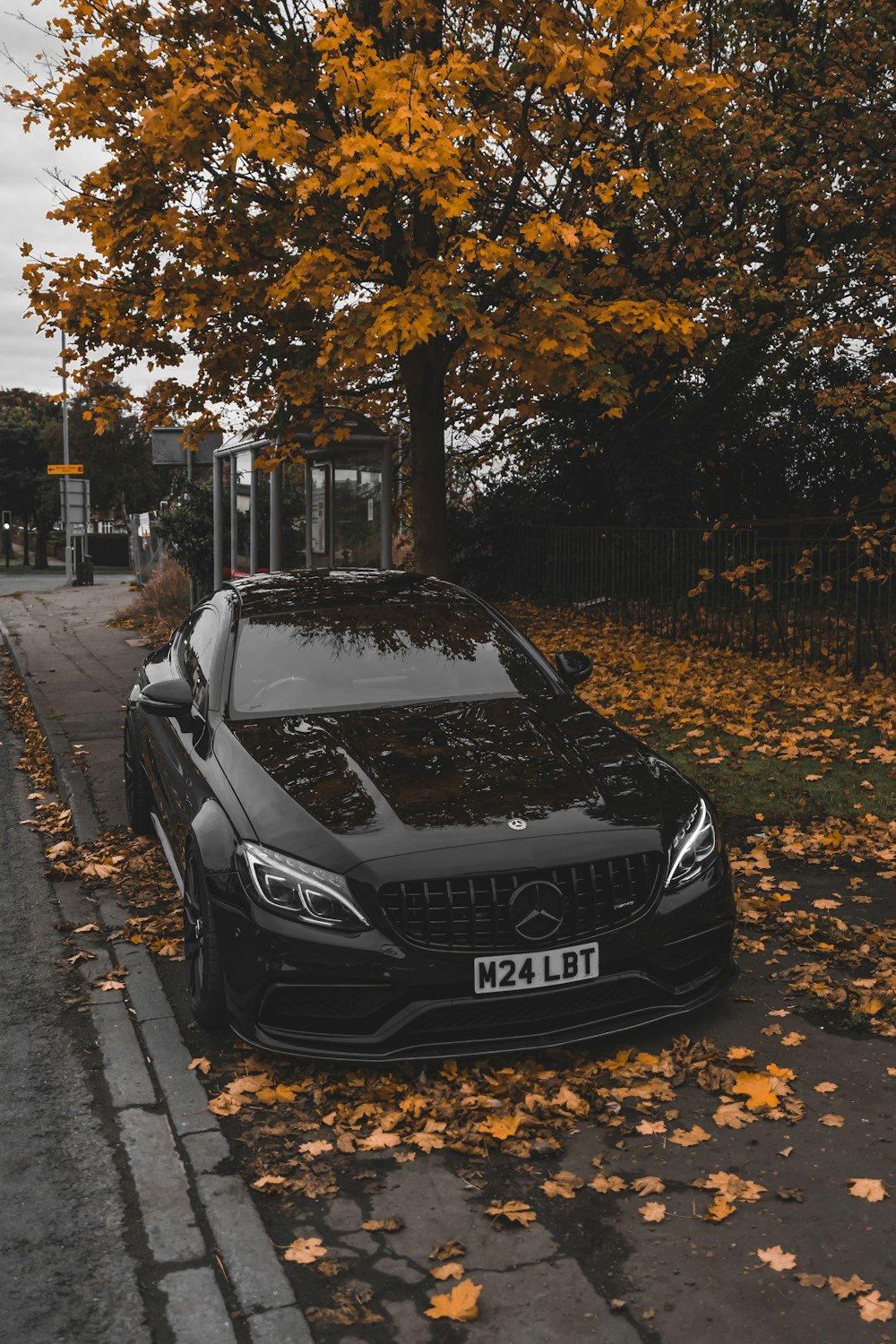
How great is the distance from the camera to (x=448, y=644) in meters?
5.90

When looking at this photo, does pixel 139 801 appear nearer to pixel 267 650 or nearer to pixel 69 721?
pixel 267 650

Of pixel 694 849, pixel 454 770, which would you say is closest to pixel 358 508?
pixel 454 770

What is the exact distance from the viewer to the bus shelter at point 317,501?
1584 cm

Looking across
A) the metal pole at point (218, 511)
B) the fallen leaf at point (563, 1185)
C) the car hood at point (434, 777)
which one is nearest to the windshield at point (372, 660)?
the car hood at point (434, 777)

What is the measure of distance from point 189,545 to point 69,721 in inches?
369

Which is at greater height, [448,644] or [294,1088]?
[448,644]

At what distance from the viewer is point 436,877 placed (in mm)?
4105

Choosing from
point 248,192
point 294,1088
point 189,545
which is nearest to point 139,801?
point 294,1088

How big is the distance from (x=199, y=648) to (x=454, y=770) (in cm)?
216

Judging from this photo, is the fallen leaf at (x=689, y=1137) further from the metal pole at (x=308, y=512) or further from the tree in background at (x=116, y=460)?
the tree in background at (x=116, y=460)

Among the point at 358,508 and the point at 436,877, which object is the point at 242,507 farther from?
the point at 436,877

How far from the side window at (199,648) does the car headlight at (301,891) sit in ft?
5.36

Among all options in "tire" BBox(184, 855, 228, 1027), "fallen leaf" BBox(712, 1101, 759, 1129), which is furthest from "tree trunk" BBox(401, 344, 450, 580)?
"fallen leaf" BBox(712, 1101, 759, 1129)

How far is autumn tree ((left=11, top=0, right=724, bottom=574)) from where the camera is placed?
34.0 ft
